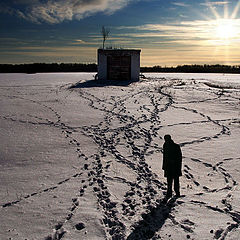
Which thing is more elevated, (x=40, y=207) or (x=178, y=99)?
(x=178, y=99)

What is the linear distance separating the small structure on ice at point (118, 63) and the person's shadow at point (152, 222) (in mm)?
19628

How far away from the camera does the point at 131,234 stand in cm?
396

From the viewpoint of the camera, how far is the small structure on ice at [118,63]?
903 inches

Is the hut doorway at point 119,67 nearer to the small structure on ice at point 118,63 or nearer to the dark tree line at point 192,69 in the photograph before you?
the small structure on ice at point 118,63

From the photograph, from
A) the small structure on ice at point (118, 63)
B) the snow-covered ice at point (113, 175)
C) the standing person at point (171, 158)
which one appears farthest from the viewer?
the small structure on ice at point (118, 63)

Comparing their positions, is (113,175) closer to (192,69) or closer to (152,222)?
(152,222)

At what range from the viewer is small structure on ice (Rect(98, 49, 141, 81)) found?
22938 mm

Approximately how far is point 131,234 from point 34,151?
4.43 metres

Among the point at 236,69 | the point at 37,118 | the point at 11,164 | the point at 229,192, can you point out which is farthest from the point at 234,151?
the point at 236,69

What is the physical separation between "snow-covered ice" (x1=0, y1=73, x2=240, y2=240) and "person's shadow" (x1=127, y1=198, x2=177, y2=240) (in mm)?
19

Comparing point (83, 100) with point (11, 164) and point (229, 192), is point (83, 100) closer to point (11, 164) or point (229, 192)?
point (11, 164)

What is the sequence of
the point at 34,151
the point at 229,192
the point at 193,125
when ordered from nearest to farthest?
1. the point at 229,192
2. the point at 34,151
3. the point at 193,125

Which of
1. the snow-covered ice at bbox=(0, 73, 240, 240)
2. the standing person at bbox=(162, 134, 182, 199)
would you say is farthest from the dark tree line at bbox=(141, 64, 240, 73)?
the standing person at bbox=(162, 134, 182, 199)

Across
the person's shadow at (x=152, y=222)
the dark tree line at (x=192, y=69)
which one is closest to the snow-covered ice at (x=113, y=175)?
the person's shadow at (x=152, y=222)
